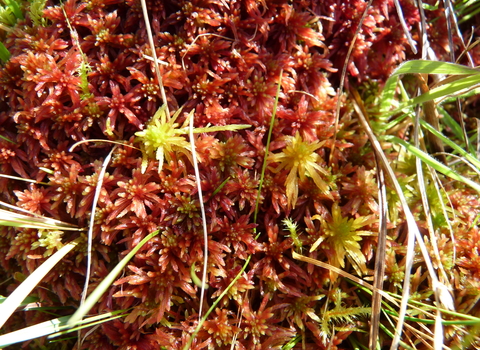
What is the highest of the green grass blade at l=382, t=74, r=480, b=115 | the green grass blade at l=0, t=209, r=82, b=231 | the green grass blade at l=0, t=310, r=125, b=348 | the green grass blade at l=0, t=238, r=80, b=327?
the green grass blade at l=382, t=74, r=480, b=115

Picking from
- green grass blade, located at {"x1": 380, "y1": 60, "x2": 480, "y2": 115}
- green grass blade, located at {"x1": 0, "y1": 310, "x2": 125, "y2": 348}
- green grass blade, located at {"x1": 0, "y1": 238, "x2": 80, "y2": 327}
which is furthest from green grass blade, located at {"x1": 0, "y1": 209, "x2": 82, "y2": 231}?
green grass blade, located at {"x1": 380, "y1": 60, "x2": 480, "y2": 115}

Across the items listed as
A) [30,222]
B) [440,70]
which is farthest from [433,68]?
[30,222]

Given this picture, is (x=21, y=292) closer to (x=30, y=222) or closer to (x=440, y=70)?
(x=30, y=222)

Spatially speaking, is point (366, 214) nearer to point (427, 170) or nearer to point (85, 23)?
point (427, 170)

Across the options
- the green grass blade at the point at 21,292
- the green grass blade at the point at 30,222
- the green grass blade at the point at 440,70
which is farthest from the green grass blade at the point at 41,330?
the green grass blade at the point at 440,70

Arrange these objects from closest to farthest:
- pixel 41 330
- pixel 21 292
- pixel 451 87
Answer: pixel 21 292 → pixel 41 330 → pixel 451 87

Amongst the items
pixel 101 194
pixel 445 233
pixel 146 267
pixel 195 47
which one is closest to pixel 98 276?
pixel 146 267

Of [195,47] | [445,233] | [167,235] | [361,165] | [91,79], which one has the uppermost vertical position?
[195,47]

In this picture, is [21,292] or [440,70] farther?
[440,70]

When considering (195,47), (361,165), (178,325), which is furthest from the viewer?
(361,165)

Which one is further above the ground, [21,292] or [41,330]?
[21,292]

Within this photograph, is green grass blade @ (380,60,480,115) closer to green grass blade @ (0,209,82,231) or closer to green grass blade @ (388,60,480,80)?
green grass blade @ (388,60,480,80)
